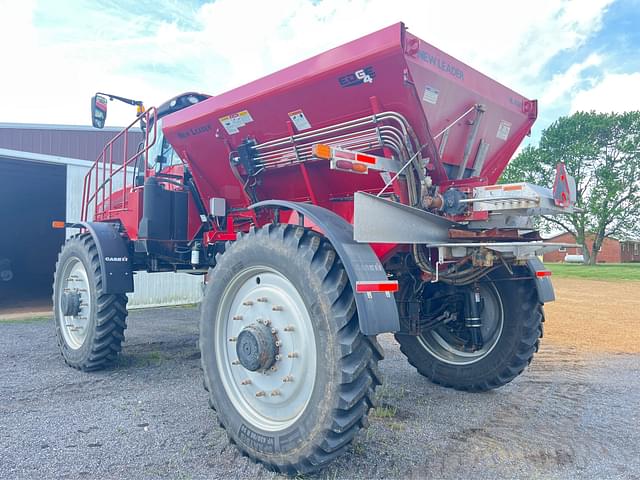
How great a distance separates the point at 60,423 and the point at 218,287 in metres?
1.66

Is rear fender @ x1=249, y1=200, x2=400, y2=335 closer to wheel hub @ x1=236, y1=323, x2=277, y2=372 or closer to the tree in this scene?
wheel hub @ x1=236, y1=323, x2=277, y2=372

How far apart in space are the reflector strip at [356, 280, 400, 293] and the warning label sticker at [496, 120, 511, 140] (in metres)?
2.05

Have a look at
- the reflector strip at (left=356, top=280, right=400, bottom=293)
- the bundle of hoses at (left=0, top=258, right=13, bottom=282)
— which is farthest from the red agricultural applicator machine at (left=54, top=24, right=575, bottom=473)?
the bundle of hoses at (left=0, top=258, right=13, bottom=282)

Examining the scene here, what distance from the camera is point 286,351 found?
10.00 ft

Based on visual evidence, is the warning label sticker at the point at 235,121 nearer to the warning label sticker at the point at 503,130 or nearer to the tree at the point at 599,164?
the warning label sticker at the point at 503,130

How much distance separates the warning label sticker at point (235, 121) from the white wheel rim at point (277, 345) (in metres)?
1.32

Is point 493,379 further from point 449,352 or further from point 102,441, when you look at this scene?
point 102,441

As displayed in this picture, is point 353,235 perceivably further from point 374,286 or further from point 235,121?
point 235,121

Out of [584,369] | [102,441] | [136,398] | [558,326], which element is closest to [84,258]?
[136,398]

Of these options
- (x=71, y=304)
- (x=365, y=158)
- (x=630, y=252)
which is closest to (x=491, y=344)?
(x=365, y=158)

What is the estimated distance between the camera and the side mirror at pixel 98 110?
5.62 m

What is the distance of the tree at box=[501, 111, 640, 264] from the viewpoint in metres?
31.6

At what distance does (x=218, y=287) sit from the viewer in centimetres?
342

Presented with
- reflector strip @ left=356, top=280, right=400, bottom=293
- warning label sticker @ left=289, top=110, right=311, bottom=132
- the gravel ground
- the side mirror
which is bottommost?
the gravel ground
